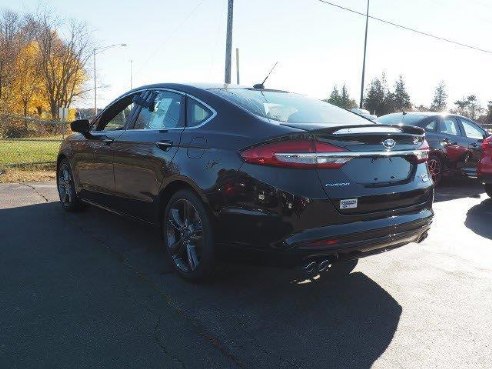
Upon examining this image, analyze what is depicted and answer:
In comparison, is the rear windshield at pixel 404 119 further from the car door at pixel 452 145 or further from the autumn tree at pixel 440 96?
the autumn tree at pixel 440 96

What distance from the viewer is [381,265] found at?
4145 mm

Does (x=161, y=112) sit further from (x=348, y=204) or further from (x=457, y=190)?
(x=457, y=190)

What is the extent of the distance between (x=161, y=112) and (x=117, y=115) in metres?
1.04

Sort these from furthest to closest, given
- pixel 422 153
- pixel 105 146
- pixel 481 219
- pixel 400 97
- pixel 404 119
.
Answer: pixel 400 97
pixel 404 119
pixel 481 219
pixel 105 146
pixel 422 153

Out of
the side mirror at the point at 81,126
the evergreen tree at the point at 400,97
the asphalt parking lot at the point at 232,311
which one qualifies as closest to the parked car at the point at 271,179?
the asphalt parking lot at the point at 232,311

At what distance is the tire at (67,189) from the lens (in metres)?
5.86

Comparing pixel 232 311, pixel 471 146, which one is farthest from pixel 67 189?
pixel 471 146

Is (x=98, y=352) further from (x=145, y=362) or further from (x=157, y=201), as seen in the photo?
(x=157, y=201)

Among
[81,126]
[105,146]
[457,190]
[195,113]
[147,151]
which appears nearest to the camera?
[195,113]

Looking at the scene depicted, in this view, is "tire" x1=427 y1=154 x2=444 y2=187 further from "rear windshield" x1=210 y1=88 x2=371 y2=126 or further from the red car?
"rear windshield" x1=210 y1=88 x2=371 y2=126

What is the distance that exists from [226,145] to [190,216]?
72 cm

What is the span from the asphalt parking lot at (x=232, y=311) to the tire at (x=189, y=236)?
5.6 inches

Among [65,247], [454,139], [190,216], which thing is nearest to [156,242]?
[65,247]

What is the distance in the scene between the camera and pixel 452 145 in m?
8.86
